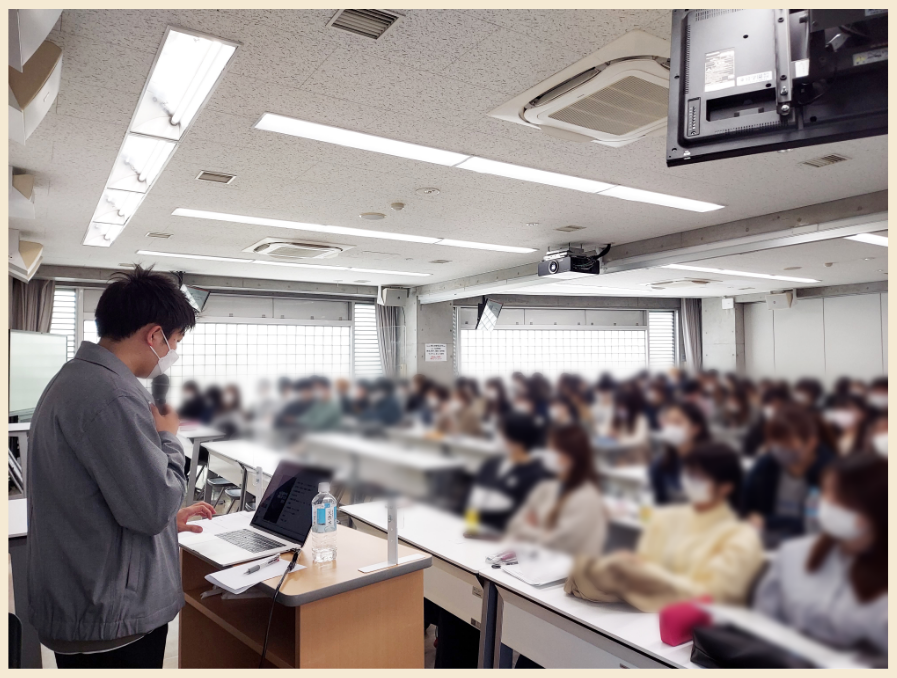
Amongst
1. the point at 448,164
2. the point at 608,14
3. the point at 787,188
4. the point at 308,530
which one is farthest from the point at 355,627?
the point at 787,188

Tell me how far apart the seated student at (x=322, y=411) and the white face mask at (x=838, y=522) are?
0.37 metres

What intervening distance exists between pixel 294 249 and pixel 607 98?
3.95 metres

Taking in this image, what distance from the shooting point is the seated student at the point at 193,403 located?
71 cm

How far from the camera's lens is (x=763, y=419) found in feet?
1.15

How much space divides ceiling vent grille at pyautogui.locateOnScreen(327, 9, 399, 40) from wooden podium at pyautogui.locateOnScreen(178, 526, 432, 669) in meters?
1.81

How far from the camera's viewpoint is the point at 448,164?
11.1 ft

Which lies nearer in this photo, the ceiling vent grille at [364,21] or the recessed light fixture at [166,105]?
the ceiling vent grille at [364,21]

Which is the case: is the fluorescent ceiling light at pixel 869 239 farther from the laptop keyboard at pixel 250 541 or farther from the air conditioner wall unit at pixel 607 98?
the laptop keyboard at pixel 250 541

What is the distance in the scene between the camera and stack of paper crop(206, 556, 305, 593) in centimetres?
190

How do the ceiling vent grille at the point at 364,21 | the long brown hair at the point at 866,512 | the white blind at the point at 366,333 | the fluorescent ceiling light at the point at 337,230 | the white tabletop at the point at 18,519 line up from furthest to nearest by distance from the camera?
1. the white blind at the point at 366,333
2. the fluorescent ceiling light at the point at 337,230
3. the white tabletop at the point at 18,519
4. the ceiling vent grille at the point at 364,21
5. the long brown hair at the point at 866,512

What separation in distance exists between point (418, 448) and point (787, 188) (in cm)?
441

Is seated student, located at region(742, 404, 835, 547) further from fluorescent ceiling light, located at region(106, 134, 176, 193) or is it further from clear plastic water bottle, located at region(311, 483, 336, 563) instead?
fluorescent ceiling light, located at region(106, 134, 176, 193)

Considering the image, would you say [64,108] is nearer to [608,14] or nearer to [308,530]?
[308,530]

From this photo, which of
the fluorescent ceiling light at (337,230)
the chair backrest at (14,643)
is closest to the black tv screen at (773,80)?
the chair backrest at (14,643)
